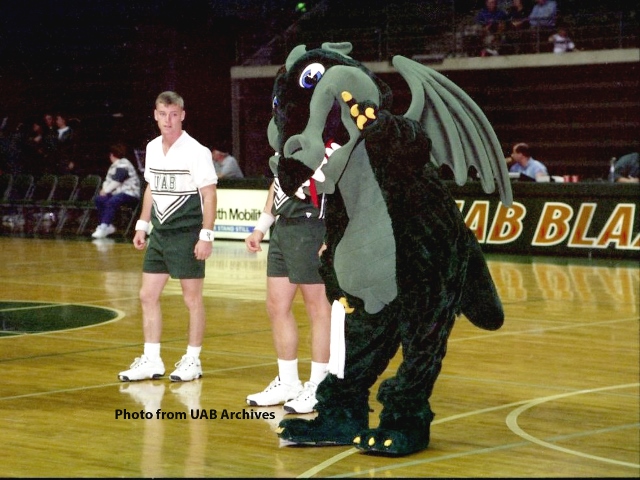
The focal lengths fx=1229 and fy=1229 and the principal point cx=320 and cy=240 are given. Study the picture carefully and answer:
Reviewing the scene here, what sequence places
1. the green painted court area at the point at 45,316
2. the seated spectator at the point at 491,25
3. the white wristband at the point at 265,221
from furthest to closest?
the seated spectator at the point at 491,25
the green painted court area at the point at 45,316
the white wristband at the point at 265,221

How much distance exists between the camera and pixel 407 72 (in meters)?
5.39

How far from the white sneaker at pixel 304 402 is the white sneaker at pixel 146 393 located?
2.27ft

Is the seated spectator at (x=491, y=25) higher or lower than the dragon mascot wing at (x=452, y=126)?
higher

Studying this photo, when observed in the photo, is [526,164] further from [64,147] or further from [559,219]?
[64,147]

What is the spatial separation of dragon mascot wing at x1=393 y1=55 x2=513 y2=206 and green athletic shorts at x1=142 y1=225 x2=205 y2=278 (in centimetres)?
218

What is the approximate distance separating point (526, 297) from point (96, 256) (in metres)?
6.56

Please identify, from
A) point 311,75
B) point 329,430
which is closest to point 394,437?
point 329,430

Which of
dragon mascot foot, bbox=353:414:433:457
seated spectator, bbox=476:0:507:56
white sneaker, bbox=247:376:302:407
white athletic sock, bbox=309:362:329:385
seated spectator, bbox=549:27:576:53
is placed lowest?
white sneaker, bbox=247:376:302:407

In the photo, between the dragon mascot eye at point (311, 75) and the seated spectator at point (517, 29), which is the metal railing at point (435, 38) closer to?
the seated spectator at point (517, 29)

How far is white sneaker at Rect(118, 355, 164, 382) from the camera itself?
7125 millimetres

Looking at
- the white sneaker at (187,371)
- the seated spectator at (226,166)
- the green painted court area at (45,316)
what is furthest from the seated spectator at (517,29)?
the white sneaker at (187,371)

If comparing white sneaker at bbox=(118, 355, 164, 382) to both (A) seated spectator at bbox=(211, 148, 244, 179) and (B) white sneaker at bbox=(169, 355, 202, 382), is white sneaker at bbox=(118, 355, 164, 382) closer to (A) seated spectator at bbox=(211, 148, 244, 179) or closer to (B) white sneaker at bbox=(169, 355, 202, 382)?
(B) white sneaker at bbox=(169, 355, 202, 382)

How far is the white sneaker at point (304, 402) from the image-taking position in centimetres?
620

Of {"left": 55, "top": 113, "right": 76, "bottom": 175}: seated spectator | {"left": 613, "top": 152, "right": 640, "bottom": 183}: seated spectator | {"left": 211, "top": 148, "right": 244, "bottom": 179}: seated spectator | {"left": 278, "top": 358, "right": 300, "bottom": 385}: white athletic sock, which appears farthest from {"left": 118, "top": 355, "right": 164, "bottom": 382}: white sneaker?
{"left": 55, "top": 113, "right": 76, "bottom": 175}: seated spectator
